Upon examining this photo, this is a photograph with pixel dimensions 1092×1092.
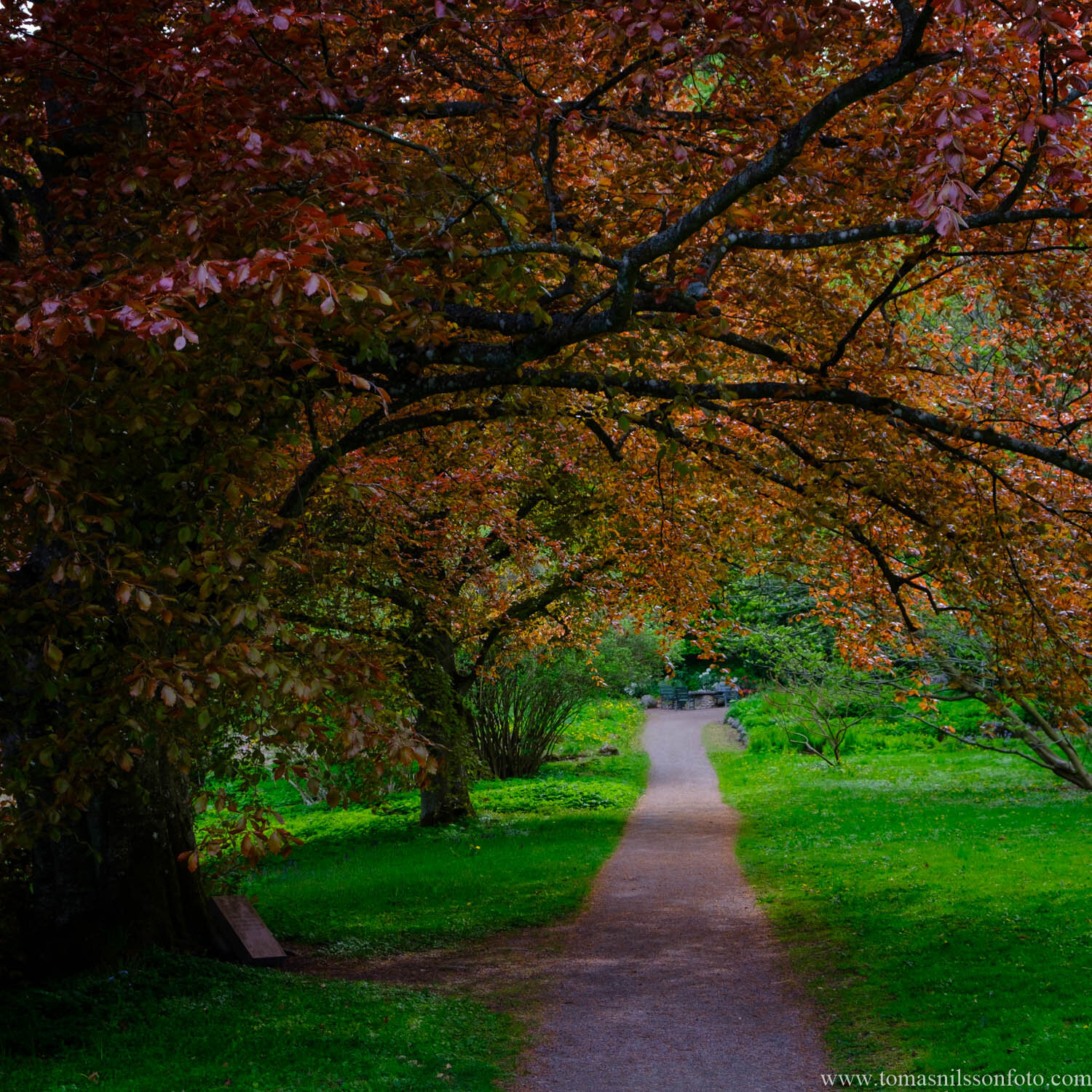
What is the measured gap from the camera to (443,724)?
14.0 meters

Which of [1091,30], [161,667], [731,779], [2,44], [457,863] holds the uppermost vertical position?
[2,44]

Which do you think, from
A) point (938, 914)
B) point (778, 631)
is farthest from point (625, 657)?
point (938, 914)

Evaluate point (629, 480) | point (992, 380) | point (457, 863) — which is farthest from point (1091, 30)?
point (457, 863)

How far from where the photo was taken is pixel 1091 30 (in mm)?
7180

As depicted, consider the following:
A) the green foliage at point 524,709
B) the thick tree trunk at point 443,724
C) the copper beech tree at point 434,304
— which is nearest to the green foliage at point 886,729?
the green foliage at point 524,709

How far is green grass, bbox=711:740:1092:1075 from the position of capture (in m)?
6.35

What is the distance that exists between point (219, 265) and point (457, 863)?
37.8 ft

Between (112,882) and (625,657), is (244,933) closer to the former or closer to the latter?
(112,882)

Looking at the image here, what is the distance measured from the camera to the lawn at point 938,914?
6.34 meters

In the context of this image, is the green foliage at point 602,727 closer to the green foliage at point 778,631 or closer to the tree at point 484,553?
the green foliage at point 778,631

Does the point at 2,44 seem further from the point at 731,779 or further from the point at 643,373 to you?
the point at 731,779

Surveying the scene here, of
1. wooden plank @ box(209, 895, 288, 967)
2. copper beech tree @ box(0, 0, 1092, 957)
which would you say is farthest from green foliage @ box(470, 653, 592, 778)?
wooden plank @ box(209, 895, 288, 967)

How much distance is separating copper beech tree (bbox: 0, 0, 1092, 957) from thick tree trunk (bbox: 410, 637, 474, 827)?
4.64 meters

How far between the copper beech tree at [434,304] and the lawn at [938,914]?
2315 mm
